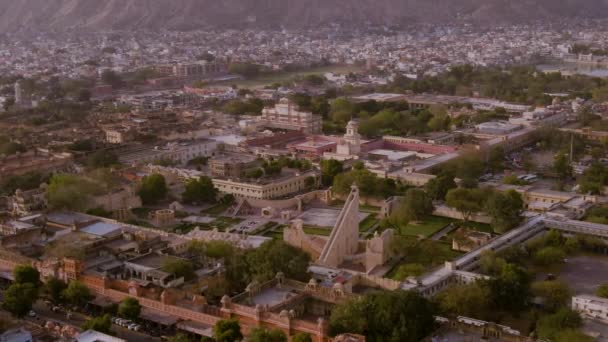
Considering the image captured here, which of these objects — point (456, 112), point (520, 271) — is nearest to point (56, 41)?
point (456, 112)

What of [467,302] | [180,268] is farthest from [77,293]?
[467,302]

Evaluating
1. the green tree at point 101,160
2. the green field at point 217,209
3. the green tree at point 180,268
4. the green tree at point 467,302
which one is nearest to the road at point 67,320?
the green tree at point 180,268

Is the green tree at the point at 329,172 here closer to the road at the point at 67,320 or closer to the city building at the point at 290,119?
the city building at the point at 290,119

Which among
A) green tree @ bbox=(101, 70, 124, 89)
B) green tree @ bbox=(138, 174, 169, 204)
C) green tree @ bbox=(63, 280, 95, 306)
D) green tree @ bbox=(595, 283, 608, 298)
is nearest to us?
green tree @ bbox=(63, 280, 95, 306)

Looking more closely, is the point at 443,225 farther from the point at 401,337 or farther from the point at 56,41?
the point at 56,41

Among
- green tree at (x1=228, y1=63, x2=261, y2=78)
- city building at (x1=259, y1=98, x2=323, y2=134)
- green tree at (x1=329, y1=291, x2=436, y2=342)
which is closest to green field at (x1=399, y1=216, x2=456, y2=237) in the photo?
green tree at (x1=329, y1=291, x2=436, y2=342)

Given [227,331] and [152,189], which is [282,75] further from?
[227,331]

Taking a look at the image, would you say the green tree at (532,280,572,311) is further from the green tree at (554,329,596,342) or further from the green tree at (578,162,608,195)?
the green tree at (578,162,608,195)

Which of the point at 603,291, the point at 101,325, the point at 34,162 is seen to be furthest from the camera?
the point at 34,162
